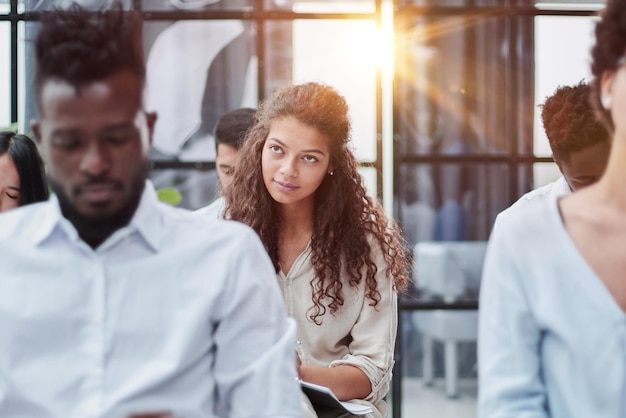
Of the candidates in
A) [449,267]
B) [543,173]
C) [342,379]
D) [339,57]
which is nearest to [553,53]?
[543,173]

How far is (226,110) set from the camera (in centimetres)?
381

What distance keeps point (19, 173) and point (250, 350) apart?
1.28m

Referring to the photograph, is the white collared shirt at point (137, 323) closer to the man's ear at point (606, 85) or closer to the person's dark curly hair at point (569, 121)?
the man's ear at point (606, 85)

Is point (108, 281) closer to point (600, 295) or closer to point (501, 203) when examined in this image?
point (600, 295)

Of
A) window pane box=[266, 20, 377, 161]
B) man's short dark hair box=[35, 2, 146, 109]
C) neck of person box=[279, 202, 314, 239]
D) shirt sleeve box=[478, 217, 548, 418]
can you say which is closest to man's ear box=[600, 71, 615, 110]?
shirt sleeve box=[478, 217, 548, 418]

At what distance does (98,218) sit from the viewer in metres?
1.40

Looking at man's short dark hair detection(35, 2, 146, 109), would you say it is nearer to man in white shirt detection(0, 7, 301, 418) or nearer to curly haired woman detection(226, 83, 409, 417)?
man in white shirt detection(0, 7, 301, 418)

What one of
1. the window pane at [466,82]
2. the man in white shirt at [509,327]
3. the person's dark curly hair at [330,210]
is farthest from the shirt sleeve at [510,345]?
the window pane at [466,82]

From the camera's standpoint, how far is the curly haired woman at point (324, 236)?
2.43 metres

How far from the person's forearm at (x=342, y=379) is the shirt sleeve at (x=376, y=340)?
0.02 m

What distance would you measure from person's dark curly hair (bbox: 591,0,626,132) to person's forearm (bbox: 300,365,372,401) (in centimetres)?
113

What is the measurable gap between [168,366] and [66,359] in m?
0.16

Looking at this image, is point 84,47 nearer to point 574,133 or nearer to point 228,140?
point 574,133

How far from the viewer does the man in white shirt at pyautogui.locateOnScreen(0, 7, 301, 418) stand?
1.37 m
